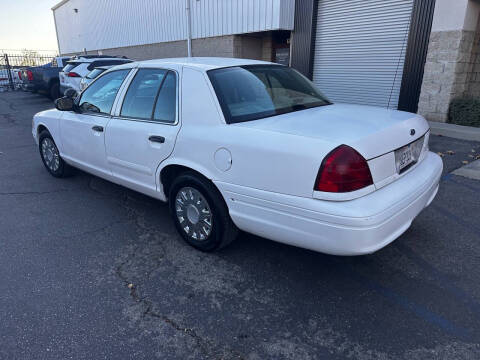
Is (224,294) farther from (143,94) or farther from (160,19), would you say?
(160,19)

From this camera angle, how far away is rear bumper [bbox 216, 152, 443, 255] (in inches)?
90.7

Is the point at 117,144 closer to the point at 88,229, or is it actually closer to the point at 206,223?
the point at 88,229

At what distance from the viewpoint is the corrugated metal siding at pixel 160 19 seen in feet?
38.6

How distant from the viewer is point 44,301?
2689 millimetres

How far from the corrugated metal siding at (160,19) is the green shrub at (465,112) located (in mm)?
5711

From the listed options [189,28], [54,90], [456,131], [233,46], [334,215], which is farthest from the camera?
[189,28]

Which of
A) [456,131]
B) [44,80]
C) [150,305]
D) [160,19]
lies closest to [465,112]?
[456,131]

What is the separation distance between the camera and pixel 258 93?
3.23 metres

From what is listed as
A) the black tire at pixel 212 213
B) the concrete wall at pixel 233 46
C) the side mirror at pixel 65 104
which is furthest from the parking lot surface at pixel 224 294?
the concrete wall at pixel 233 46

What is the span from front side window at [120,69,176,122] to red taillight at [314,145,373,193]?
61.1 inches

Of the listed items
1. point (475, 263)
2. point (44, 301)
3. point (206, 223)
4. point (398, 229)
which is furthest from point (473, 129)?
point (44, 301)

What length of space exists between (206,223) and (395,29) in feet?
27.7

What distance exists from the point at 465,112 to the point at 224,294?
759 centimetres

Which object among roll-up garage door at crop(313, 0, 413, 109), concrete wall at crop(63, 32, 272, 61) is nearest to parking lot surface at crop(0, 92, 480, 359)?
roll-up garage door at crop(313, 0, 413, 109)
